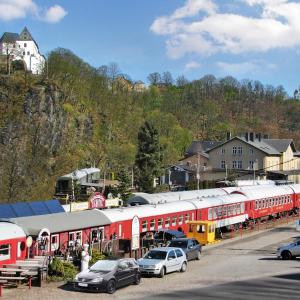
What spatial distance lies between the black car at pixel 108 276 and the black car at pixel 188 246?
743 cm

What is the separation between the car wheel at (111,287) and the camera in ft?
71.1

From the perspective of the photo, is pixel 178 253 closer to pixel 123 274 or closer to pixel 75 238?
pixel 123 274

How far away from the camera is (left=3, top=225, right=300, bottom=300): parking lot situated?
2161 centimetres

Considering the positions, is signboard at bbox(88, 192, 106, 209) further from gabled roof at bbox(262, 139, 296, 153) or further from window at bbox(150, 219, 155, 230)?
gabled roof at bbox(262, 139, 296, 153)

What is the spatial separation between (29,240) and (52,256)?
154 cm

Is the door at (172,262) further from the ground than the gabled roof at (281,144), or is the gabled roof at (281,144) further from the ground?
the gabled roof at (281,144)

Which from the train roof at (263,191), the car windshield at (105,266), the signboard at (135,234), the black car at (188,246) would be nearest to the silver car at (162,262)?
the black car at (188,246)

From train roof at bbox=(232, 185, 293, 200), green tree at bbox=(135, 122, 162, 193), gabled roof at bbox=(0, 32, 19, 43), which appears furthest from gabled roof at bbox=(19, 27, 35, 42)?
train roof at bbox=(232, 185, 293, 200)

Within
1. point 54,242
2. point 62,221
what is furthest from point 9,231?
point 62,221

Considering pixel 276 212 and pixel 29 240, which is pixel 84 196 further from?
pixel 29 240

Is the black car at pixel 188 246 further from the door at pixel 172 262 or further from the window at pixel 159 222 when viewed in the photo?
the window at pixel 159 222

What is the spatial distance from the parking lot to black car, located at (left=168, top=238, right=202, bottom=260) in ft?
1.48

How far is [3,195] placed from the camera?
44.7m

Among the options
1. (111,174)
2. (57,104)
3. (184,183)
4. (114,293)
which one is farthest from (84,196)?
(114,293)
